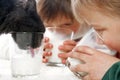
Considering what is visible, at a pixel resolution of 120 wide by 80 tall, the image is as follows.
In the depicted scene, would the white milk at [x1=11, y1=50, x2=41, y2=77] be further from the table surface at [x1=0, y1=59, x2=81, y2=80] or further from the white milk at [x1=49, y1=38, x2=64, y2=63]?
the white milk at [x1=49, y1=38, x2=64, y2=63]

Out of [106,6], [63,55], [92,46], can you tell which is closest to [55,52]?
[63,55]

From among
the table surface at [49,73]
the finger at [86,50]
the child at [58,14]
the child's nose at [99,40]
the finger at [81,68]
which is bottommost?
the table surface at [49,73]

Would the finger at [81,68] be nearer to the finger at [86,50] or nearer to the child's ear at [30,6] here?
the finger at [86,50]

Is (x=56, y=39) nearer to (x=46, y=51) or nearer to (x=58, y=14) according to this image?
(x=46, y=51)

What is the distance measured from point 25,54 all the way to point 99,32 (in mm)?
211

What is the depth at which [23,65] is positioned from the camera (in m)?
0.67

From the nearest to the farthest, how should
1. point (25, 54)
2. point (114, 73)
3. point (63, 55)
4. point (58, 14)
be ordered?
point (114, 73) < point (25, 54) < point (63, 55) < point (58, 14)

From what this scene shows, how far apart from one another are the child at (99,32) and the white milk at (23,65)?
108 millimetres

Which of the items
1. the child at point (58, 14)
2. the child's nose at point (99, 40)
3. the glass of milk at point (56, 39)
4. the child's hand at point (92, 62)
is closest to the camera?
the child's hand at point (92, 62)

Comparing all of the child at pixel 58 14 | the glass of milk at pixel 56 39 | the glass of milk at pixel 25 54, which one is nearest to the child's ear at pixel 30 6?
the glass of milk at pixel 25 54

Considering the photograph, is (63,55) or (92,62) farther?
(63,55)

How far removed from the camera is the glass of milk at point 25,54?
0.66 m

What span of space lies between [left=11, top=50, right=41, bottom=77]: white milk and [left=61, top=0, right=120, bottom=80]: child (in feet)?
0.35

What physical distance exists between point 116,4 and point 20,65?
0.28 meters
